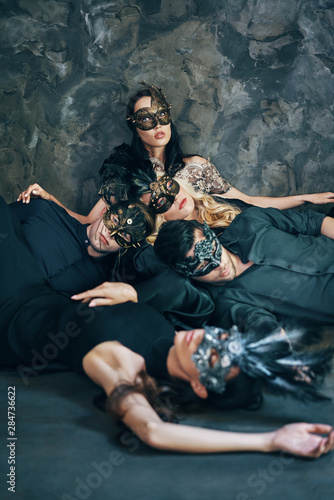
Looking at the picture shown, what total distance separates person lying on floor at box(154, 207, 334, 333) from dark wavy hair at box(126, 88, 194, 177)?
1.87ft

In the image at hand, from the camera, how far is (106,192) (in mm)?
2133

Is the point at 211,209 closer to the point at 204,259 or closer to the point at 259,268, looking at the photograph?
the point at 259,268

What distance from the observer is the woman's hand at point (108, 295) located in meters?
1.57

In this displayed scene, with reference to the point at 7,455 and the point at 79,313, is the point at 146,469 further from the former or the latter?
the point at 79,313

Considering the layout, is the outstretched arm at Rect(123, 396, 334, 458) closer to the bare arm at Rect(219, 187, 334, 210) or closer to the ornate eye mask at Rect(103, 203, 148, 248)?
the ornate eye mask at Rect(103, 203, 148, 248)

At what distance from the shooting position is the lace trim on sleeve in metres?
2.37

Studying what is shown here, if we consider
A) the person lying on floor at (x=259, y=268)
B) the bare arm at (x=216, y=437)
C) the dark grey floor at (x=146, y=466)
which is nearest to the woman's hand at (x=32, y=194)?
the person lying on floor at (x=259, y=268)

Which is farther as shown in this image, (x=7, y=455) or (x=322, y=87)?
(x=322, y=87)

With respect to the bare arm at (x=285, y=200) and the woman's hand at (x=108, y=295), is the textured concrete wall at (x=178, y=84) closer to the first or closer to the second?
the bare arm at (x=285, y=200)

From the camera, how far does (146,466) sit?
111 centimetres

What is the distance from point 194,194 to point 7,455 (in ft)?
4.57

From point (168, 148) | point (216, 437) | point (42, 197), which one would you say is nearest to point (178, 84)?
point (168, 148)

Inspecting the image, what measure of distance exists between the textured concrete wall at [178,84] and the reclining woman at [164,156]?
Answer: 285 millimetres

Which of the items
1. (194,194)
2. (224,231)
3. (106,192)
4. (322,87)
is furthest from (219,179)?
(322,87)
